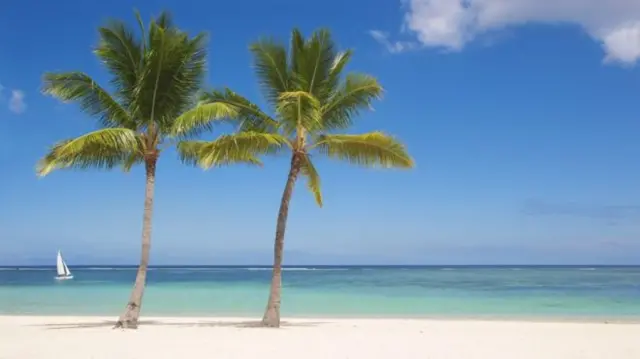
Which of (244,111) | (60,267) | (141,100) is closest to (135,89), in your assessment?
(141,100)

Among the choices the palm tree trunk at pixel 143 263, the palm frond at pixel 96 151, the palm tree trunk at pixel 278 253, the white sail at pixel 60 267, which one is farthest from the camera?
the white sail at pixel 60 267

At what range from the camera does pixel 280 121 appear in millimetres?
13555

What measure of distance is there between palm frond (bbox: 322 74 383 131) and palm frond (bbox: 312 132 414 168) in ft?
1.80

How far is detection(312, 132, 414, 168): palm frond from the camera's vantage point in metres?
13.3

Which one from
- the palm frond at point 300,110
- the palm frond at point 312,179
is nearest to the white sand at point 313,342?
the palm frond at point 312,179

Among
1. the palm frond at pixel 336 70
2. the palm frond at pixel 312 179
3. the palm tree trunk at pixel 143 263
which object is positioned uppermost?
the palm frond at pixel 336 70

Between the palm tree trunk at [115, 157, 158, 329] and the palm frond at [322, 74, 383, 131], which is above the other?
the palm frond at [322, 74, 383, 131]

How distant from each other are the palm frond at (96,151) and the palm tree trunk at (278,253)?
323 cm

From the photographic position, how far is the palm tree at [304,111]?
13383 millimetres

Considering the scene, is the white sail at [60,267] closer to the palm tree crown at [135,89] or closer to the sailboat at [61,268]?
the sailboat at [61,268]

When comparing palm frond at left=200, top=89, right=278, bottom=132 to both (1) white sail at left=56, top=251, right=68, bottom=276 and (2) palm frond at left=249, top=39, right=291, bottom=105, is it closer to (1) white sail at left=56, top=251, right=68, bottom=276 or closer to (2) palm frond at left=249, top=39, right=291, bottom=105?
(2) palm frond at left=249, top=39, right=291, bottom=105

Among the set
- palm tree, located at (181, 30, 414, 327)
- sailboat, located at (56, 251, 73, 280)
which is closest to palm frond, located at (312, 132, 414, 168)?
palm tree, located at (181, 30, 414, 327)

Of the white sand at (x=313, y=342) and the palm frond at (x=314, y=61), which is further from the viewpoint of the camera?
the palm frond at (x=314, y=61)

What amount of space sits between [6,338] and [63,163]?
3660 mm
